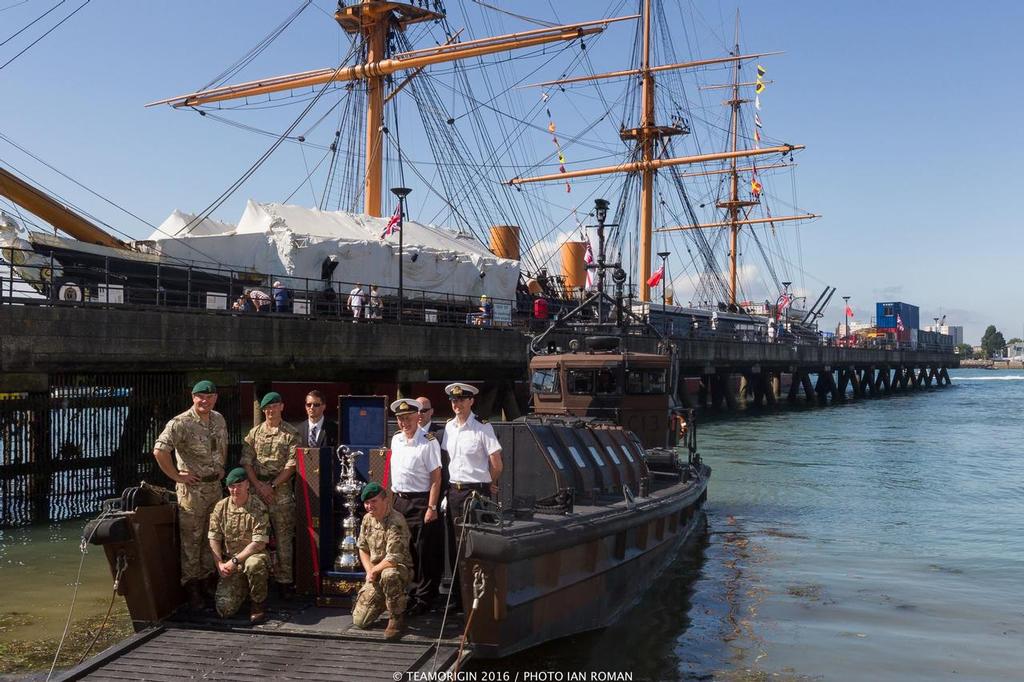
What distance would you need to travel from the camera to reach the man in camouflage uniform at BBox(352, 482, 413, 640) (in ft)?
27.4

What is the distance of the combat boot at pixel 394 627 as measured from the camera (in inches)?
325

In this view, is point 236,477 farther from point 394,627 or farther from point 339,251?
point 339,251

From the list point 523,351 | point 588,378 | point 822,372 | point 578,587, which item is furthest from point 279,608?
point 822,372

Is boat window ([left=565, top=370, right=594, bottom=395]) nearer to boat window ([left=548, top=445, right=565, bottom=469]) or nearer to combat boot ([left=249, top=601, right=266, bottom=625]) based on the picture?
boat window ([left=548, top=445, right=565, bottom=469])

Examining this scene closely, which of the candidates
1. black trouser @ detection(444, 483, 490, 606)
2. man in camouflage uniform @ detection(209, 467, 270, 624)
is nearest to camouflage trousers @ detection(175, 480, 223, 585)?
man in camouflage uniform @ detection(209, 467, 270, 624)

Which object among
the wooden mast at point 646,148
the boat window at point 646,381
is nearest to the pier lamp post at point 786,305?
the wooden mast at point 646,148

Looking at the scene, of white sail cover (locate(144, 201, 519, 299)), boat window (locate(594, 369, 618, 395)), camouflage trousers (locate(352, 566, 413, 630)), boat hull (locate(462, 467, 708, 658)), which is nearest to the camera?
boat hull (locate(462, 467, 708, 658))

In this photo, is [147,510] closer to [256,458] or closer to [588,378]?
[256,458]

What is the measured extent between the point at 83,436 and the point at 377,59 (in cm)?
→ 2629

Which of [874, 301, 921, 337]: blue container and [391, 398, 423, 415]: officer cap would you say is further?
[874, 301, 921, 337]: blue container

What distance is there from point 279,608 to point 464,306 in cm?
2368

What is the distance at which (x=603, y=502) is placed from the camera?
37.8 ft

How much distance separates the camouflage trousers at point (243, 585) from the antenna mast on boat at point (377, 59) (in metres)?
31.2

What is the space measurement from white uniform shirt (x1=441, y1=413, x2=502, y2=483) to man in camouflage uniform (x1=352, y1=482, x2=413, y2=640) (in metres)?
0.75
